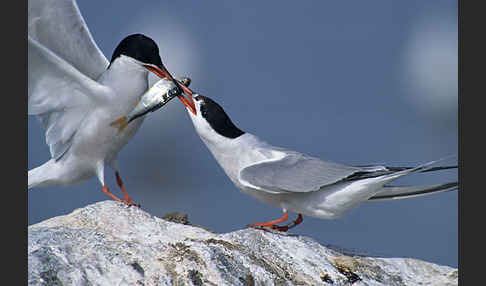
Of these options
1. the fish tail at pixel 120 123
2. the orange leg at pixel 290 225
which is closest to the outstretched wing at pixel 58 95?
the fish tail at pixel 120 123

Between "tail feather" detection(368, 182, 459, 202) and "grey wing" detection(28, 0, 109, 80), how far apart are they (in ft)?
9.06

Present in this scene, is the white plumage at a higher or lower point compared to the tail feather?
higher

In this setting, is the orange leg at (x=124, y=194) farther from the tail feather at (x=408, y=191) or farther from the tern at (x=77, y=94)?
the tail feather at (x=408, y=191)

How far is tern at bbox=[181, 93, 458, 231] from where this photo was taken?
15.0ft

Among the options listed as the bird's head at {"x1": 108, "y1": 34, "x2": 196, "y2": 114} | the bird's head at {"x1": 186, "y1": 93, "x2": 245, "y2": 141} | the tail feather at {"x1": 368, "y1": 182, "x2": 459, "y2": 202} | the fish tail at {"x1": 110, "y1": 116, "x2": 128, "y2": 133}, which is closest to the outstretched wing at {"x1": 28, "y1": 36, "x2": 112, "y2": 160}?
the fish tail at {"x1": 110, "y1": 116, "x2": 128, "y2": 133}

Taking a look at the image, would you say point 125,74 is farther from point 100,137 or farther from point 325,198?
→ point 325,198

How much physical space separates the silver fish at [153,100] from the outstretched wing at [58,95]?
25 cm

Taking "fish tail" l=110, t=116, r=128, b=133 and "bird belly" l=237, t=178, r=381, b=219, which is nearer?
"bird belly" l=237, t=178, r=381, b=219

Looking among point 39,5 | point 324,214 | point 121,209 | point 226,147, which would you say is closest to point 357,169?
point 324,214

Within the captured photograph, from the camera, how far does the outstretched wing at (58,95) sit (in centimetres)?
491

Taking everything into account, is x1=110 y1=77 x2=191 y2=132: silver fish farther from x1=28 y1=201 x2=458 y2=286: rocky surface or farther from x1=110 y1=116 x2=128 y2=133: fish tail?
x1=28 y1=201 x2=458 y2=286: rocky surface

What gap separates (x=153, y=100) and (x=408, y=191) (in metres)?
2.19

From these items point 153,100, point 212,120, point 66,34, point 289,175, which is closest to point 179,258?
point 289,175

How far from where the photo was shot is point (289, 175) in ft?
15.3
